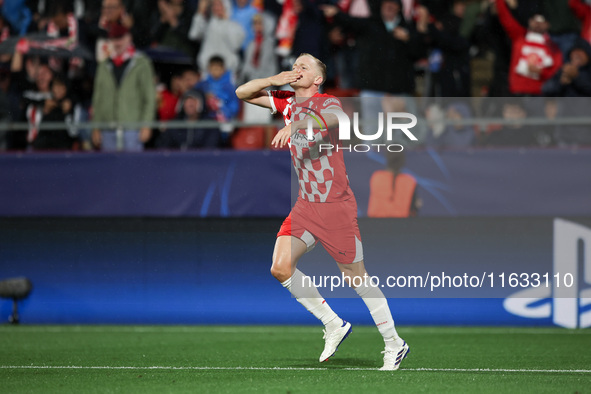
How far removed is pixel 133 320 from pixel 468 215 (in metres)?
4.64

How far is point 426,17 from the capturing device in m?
13.5

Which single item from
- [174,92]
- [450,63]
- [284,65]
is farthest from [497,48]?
[174,92]

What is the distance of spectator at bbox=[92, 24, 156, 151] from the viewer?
522 inches

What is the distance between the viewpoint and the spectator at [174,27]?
1462cm

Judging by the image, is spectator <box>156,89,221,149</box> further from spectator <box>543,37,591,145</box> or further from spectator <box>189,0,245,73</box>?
spectator <box>543,37,591,145</box>

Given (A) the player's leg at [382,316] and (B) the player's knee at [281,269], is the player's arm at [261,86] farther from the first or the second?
(A) the player's leg at [382,316]

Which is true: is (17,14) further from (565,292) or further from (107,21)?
(565,292)

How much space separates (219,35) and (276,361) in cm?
635

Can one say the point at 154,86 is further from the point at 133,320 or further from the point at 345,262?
the point at 345,262

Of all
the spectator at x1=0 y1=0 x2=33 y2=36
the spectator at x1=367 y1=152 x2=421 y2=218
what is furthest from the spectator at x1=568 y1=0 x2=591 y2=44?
the spectator at x1=0 y1=0 x2=33 y2=36

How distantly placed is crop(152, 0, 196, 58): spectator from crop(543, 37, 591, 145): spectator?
522cm

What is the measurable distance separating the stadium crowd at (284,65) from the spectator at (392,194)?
60cm

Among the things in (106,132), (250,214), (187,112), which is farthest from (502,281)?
(106,132)

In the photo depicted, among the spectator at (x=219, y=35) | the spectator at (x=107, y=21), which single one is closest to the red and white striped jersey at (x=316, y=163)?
the spectator at (x=219, y=35)
